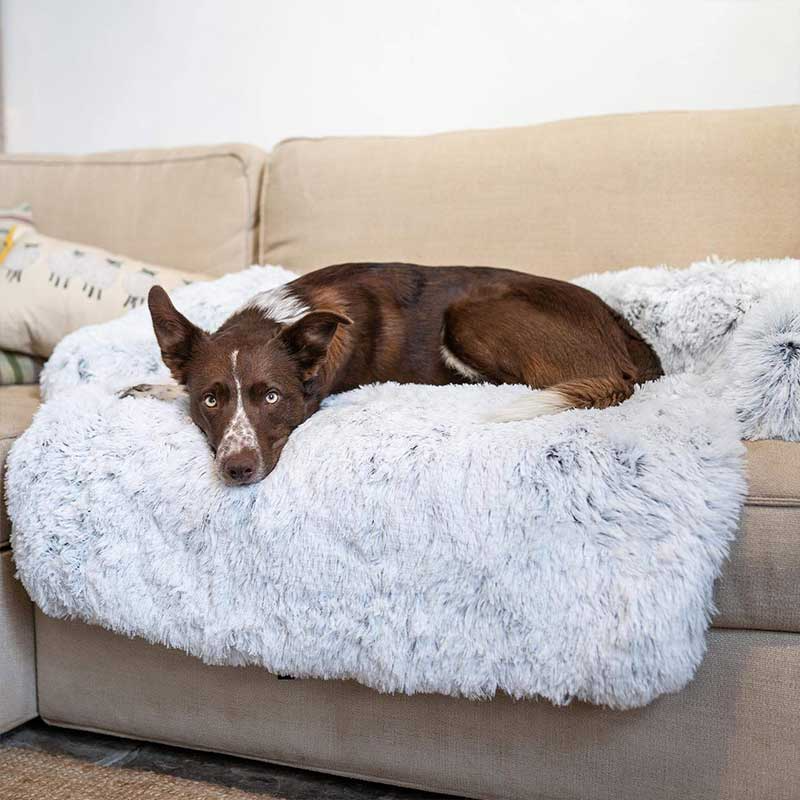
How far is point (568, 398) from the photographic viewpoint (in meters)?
1.79

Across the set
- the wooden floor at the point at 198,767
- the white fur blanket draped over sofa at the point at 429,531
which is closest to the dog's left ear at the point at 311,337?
the white fur blanket draped over sofa at the point at 429,531

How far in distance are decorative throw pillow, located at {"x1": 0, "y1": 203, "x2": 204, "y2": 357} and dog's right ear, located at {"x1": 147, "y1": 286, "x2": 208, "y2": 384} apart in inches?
29.7

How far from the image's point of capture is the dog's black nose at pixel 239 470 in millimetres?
1627

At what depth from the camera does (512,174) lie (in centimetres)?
256

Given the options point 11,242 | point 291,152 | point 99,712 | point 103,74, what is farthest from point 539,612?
point 103,74

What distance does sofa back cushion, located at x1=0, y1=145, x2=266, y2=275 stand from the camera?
288 cm

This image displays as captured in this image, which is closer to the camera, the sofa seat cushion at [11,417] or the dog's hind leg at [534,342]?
the sofa seat cushion at [11,417]

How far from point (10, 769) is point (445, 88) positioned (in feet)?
8.06

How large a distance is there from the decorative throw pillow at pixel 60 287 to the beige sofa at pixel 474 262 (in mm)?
191

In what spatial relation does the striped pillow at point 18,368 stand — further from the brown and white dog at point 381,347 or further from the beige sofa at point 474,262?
the brown and white dog at point 381,347

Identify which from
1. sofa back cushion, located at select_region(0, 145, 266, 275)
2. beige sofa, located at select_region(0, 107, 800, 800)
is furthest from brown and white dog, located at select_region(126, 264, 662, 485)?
sofa back cushion, located at select_region(0, 145, 266, 275)

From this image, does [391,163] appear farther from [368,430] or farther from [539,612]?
[539,612]

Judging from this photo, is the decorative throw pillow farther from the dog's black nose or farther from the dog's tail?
the dog's tail

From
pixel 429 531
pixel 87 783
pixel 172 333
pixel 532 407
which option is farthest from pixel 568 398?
pixel 87 783
